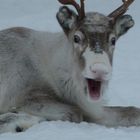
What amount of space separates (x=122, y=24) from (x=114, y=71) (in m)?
3.55

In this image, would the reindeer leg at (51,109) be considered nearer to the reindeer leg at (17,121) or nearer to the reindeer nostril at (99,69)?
the reindeer leg at (17,121)

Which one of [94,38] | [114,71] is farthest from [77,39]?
[114,71]

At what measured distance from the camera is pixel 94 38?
8688 mm

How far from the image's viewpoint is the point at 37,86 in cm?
941

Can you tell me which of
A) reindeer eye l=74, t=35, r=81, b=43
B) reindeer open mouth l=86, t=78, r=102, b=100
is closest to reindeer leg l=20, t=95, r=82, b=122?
reindeer open mouth l=86, t=78, r=102, b=100

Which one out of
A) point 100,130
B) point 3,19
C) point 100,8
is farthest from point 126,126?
point 100,8

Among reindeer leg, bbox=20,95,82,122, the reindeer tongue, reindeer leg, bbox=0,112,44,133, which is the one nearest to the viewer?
the reindeer tongue

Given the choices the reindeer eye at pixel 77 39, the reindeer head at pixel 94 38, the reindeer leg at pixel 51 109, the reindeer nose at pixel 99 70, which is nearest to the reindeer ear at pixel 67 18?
the reindeer head at pixel 94 38

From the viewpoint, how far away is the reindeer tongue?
8.56 metres

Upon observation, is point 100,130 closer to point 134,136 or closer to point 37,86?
point 134,136

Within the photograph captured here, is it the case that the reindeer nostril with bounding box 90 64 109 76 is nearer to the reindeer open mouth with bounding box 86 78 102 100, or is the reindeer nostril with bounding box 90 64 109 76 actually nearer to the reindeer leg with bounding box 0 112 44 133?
the reindeer open mouth with bounding box 86 78 102 100

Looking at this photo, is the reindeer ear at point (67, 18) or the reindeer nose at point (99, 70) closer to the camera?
the reindeer nose at point (99, 70)

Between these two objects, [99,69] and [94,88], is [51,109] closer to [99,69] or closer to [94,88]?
Result: [94,88]

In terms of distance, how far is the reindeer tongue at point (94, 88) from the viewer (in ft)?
28.1
